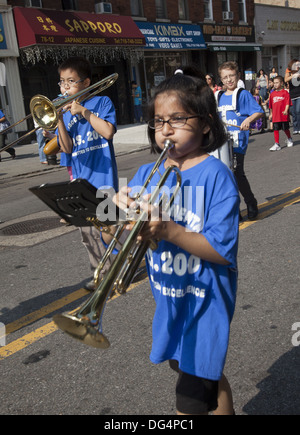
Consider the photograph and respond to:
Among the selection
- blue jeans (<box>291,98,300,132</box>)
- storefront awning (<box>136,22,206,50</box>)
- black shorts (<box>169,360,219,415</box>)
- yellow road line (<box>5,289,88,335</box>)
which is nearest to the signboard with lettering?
storefront awning (<box>136,22,206,50</box>)

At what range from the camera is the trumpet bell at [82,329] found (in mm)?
1517

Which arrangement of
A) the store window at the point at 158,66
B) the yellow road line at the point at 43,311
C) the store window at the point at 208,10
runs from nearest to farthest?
the yellow road line at the point at 43,311, the store window at the point at 158,66, the store window at the point at 208,10

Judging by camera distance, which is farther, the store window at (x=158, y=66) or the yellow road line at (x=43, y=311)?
the store window at (x=158, y=66)

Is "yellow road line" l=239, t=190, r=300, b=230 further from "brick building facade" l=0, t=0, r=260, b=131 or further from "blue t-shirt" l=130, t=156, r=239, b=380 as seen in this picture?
"brick building facade" l=0, t=0, r=260, b=131

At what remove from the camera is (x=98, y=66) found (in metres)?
20.0

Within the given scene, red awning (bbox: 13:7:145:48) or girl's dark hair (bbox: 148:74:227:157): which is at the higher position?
red awning (bbox: 13:7:145:48)

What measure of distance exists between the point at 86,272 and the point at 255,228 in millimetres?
2027

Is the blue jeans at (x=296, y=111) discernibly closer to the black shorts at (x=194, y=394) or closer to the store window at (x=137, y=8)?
the store window at (x=137, y=8)

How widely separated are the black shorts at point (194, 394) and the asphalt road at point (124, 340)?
0.67m

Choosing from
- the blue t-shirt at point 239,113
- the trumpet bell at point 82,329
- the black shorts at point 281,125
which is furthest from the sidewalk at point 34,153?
the trumpet bell at point 82,329

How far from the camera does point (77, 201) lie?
167cm

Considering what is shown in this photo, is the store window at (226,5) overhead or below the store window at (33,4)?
overhead

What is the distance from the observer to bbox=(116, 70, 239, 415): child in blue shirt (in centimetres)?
177
